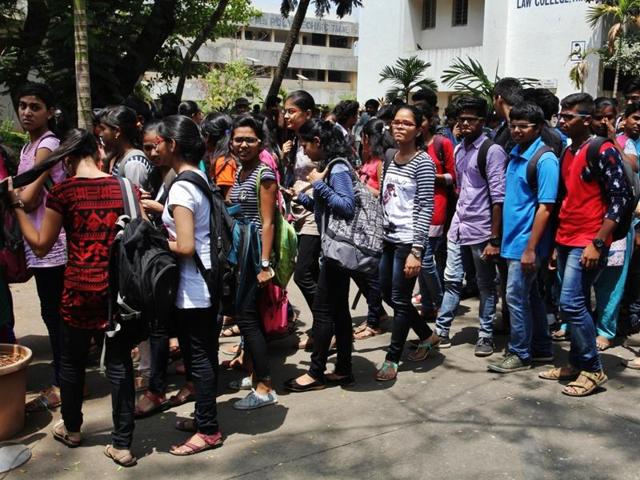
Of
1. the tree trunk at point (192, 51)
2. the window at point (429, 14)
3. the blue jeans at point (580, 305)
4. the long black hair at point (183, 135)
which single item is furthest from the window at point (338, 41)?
the long black hair at point (183, 135)

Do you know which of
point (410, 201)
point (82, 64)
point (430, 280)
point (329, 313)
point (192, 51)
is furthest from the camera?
point (192, 51)

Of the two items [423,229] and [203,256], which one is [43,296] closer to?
[203,256]

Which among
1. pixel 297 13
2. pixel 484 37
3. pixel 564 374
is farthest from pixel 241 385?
pixel 484 37

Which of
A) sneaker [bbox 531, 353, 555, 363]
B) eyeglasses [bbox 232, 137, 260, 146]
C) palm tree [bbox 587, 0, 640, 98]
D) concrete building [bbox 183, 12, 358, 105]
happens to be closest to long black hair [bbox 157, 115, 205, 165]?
eyeglasses [bbox 232, 137, 260, 146]

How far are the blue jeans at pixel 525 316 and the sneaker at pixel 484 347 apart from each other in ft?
1.02

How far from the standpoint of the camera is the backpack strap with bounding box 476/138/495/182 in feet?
16.6

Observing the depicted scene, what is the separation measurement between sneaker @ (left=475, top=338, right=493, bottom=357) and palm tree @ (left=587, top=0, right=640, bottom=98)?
17.0 m

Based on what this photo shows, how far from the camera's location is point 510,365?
4957mm

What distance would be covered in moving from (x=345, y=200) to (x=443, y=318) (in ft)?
5.40

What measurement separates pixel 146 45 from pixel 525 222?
10.5 metres

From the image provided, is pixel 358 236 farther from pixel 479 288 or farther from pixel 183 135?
pixel 479 288

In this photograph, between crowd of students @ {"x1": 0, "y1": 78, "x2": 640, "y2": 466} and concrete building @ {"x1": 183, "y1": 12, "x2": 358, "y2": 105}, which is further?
concrete building @ {"x1": 183, "y1": 12, "x2": 358, "y2": 105}

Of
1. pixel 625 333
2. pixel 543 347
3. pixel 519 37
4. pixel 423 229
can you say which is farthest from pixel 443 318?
pixel 519 37

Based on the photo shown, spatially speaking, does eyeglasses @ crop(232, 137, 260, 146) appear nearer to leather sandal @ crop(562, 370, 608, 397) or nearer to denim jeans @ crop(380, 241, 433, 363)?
denim jeans @ crop(380, 241, 433, 363)
